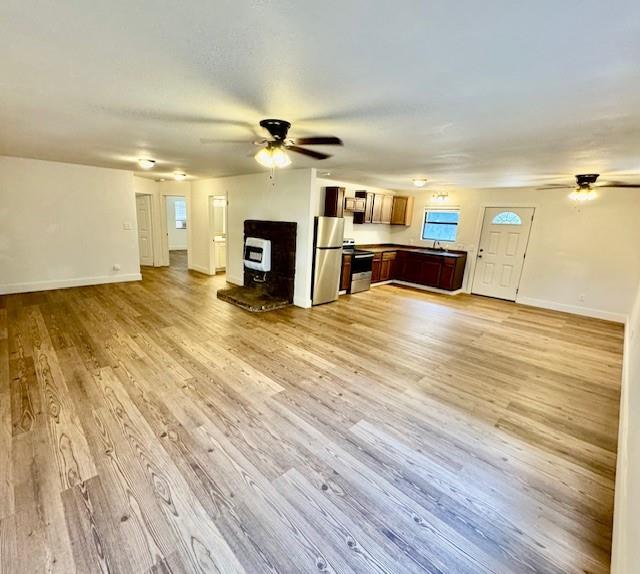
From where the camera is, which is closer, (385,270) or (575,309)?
(575,309)

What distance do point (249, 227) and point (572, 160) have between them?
5.02 metres

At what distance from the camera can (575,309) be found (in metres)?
5.81

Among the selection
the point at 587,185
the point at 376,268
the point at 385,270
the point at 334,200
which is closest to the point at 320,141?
the point at 334,200

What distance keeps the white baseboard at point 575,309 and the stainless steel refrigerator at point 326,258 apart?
414cm

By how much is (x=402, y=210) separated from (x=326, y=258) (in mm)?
3480

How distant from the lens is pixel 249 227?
600cm

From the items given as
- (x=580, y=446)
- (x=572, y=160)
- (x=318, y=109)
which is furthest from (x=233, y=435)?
(x=572, y=160)

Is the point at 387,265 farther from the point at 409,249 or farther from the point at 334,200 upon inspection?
the point at 334,200

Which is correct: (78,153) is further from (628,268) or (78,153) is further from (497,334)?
(628,268)

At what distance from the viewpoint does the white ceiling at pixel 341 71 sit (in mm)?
1205

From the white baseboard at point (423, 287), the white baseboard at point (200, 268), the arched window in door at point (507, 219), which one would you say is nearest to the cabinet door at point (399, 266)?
the white baseboard at point (423, 287)

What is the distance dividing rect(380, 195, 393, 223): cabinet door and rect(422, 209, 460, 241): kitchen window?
0.95 m

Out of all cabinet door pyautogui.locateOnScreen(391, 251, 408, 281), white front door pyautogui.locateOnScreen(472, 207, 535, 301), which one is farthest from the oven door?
white front door pyautogui.locateOnScreen(472, 207, 535, 301)

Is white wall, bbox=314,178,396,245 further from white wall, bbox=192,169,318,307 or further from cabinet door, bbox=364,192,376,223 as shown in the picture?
white wall, bbox=192,169,318,307
